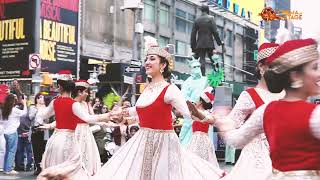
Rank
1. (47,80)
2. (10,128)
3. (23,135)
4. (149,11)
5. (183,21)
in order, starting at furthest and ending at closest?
1. (183,21)
2. (149,11)
3. (47,80)
4. (23,135)
5. (10,128)

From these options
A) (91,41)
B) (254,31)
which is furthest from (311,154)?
(254,31)

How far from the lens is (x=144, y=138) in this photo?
652cm

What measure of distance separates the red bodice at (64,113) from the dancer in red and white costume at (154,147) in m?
1.55

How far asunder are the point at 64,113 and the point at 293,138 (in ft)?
17.0

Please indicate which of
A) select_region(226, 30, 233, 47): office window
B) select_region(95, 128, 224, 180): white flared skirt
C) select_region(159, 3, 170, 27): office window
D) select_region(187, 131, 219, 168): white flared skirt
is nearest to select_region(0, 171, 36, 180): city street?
select_region(187, 131, 219, 168): white flared skirt

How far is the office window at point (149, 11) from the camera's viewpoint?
37844 mm

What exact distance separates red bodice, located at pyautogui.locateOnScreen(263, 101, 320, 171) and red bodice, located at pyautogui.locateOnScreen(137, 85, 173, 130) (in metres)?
3.13

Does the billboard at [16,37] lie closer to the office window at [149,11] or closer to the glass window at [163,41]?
the office window at [149,11]

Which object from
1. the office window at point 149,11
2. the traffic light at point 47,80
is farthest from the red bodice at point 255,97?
the office window at point 149,11

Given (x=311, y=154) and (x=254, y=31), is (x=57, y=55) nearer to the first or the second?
(x=311, y=154)

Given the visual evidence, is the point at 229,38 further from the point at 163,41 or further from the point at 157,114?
the point at 157,114

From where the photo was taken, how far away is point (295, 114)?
3.25 m

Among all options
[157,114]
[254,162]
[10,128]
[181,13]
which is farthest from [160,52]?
[181,13]

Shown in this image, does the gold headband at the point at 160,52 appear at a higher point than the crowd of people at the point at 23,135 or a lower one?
higher
